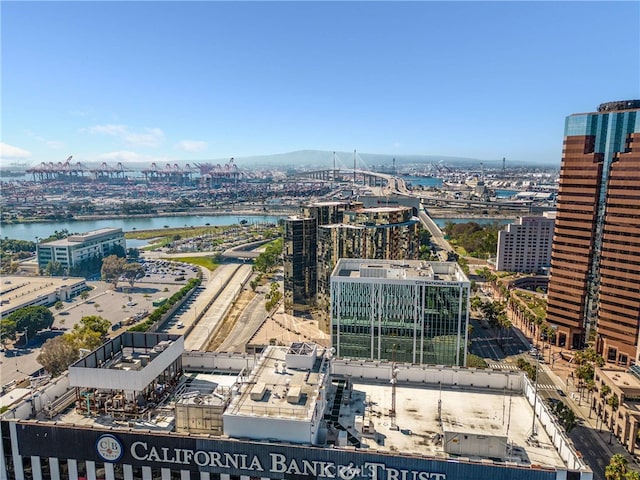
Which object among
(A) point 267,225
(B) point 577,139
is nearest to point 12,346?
(B) point 577,139

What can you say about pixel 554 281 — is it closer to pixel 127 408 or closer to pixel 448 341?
pixel 448 341

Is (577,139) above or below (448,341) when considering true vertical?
above

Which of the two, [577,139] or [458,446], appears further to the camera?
[577,139]

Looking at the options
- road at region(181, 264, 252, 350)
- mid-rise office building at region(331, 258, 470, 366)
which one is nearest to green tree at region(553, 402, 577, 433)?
mid-rise office building at region(331, 258, 470, 366)

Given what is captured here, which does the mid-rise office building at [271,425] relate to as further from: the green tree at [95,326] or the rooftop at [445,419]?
the green tree at [95,326]

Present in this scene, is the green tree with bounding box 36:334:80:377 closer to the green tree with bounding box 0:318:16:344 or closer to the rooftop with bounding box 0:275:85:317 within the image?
the green tree with bounding box 0:318:16:344

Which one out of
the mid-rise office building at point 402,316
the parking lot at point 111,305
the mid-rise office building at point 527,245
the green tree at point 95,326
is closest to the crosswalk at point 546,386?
the mid-rise office building at point 402,316

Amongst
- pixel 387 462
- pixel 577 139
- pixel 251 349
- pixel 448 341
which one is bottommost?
pixel 448 341
